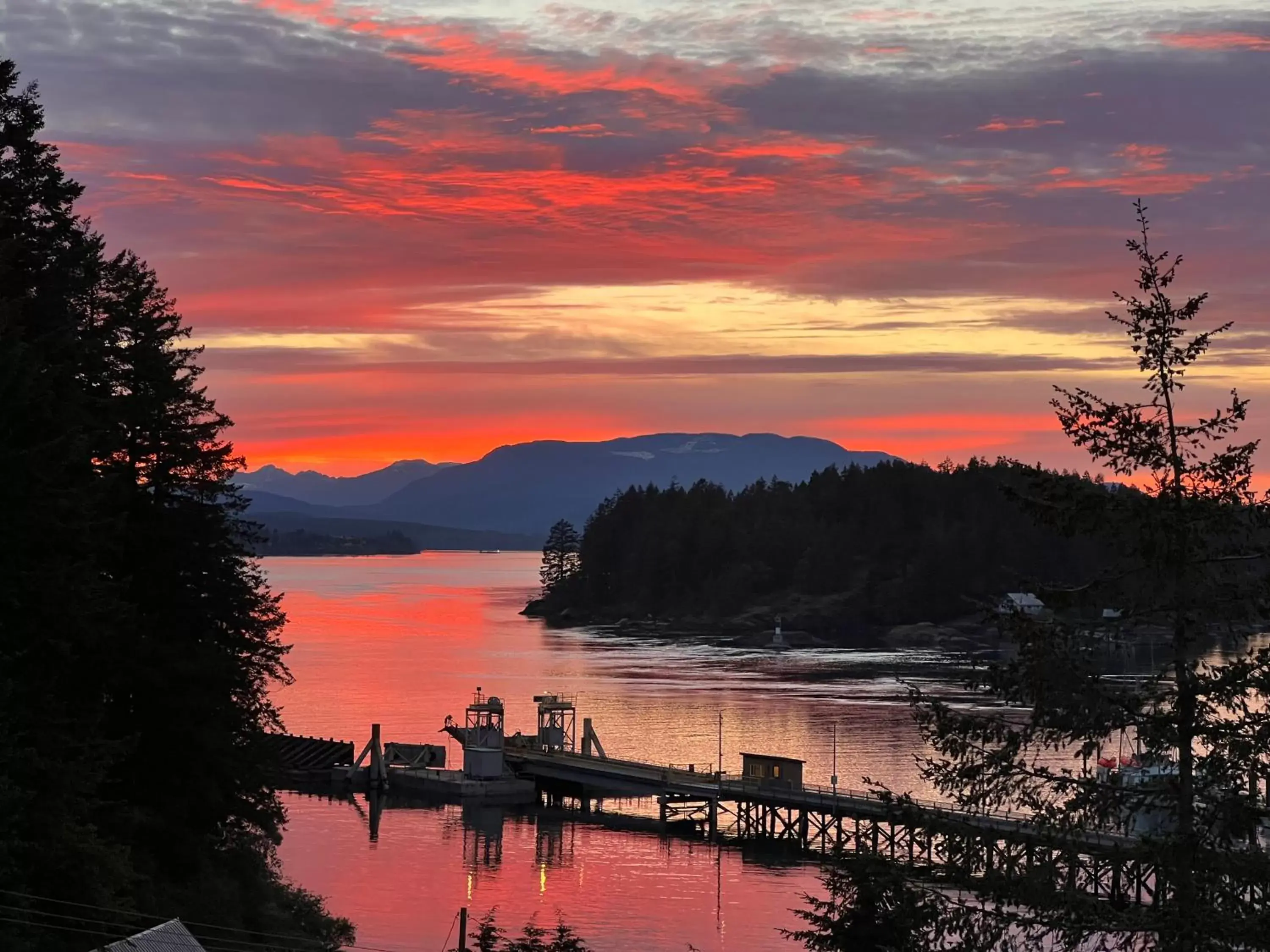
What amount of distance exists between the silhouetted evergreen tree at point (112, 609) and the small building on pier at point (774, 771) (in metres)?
27.8

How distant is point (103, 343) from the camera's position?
116 feet

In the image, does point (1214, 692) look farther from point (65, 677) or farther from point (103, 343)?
point (103, 343)

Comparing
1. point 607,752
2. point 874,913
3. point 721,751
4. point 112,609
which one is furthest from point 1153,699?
point 607,752

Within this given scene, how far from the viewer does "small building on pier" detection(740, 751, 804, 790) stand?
2660 inches

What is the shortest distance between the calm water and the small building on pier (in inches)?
166

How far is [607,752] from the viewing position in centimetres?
8812

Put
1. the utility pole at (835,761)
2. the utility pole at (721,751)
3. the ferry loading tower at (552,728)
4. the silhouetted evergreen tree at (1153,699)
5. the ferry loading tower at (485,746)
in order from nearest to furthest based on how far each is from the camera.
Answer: the silhouetted evergreen tree at (1153,699) < the utility pole at (835,761) < the utility pole at (721,751) < the ferry loading tower at (485,746) < the ferry loading tower at (552,728)

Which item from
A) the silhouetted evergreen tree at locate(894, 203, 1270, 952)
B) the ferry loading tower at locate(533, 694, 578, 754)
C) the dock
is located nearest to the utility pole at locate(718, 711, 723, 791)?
the dock

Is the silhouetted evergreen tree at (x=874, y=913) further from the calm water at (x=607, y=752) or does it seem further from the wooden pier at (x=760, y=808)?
the calm water at (x=607, y=752)

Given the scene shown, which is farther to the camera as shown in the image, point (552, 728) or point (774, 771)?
point (552, 728)

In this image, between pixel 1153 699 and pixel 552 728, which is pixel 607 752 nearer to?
pixel 552 728

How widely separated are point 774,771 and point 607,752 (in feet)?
68.9

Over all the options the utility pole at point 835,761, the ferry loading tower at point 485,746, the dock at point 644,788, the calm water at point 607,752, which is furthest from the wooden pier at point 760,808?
the calm water at point 607,752

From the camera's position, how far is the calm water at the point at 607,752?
52375 mm
